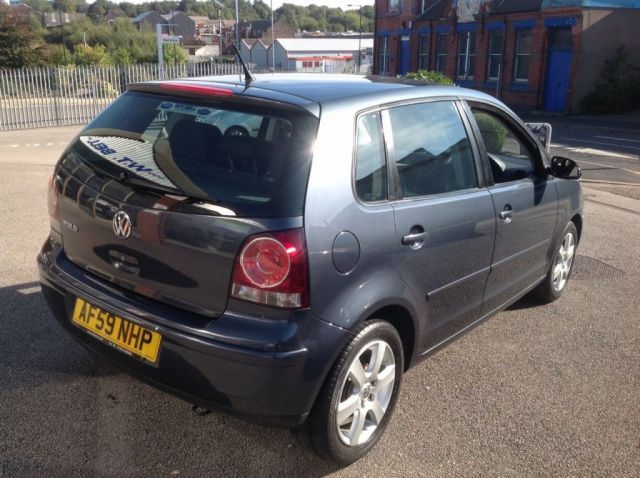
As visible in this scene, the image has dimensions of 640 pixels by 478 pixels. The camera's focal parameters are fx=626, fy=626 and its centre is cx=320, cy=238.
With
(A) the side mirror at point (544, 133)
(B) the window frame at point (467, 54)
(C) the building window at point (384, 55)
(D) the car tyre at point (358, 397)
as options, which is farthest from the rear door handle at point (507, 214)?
(C) the building window at point (384, 55)

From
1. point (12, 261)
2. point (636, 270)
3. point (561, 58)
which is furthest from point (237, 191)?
point (561, 58)

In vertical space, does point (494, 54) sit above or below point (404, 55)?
above

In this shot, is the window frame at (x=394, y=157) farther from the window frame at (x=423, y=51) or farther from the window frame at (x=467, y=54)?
the window frame at (x=423, y=51)

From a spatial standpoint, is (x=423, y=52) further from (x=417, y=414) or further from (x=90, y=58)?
(x=417, y=414)

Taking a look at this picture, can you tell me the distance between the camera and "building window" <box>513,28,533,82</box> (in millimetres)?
29391

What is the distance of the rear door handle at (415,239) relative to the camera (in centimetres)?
298

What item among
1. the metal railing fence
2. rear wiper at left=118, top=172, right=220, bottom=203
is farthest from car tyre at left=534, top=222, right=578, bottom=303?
the metal railing fence

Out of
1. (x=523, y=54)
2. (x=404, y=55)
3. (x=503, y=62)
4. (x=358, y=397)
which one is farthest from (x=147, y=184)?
(x=404, y=55)

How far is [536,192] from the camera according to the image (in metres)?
4.24

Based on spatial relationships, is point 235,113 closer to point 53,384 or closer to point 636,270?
point 53,384

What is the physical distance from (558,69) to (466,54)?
689cm

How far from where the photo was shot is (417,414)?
3.38 meters

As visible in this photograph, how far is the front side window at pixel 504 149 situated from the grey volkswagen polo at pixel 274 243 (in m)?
0.44

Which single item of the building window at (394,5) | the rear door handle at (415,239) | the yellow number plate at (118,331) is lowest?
the yellow number plate at (118,331)
